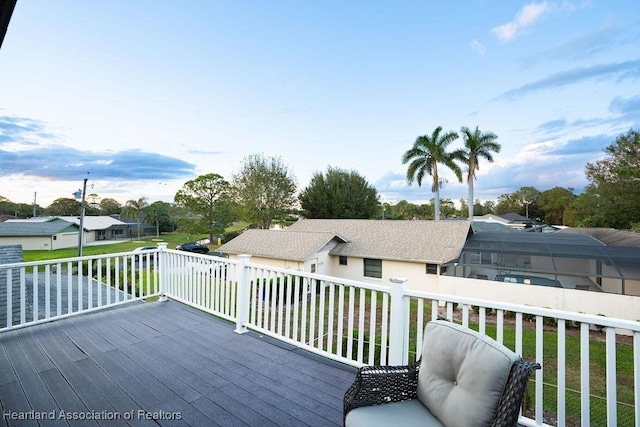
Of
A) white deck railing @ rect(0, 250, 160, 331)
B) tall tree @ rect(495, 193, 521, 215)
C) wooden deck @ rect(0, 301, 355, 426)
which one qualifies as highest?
tall tree @ rect(495, 193, 521, 215)

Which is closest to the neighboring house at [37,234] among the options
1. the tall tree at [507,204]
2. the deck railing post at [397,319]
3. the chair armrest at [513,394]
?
the deck railing post at [397,319]

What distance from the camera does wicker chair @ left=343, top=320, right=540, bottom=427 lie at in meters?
1.25

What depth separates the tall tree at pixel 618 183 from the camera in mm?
22438

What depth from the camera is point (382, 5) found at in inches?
292

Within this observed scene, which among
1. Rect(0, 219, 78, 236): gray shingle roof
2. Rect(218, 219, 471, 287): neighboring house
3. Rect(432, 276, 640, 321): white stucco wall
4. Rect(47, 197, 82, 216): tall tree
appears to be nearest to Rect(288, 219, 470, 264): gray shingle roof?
Rect(218, 219, 471, 287): neighboring house

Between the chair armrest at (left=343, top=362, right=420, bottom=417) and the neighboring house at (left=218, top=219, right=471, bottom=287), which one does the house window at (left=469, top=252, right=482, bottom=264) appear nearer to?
the neighboring house at (left=218, top=219, right=471, bottom=287)

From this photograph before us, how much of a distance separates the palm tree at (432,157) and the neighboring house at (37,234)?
28.4m

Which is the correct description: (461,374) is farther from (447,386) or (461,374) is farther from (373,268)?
(373,268)

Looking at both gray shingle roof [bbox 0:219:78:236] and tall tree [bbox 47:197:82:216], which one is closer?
gray shingle roof [bbox 0:219:78:236]

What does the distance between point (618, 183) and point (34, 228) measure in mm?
47066

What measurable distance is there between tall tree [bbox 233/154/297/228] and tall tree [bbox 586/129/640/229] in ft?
83.2

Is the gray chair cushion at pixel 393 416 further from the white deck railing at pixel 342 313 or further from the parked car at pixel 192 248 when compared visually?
the parked car at pixel 192 248

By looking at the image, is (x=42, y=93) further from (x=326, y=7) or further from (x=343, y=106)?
(x=343, y=106)

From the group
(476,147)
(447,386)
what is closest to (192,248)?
(476,147)
